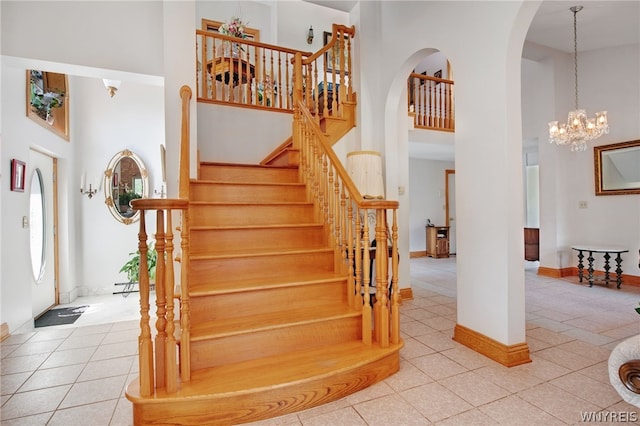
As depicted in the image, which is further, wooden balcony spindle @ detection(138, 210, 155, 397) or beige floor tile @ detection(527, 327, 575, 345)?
beige floor tile @ detection(527, 327, 575, 345)

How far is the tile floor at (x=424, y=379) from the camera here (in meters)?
1.65

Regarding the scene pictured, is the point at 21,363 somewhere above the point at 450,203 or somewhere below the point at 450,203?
below

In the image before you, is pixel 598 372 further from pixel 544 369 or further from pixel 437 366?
pixel 437 366

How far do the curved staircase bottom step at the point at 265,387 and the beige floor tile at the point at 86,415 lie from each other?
0.81 feet

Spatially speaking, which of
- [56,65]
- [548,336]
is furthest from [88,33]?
[548,336]

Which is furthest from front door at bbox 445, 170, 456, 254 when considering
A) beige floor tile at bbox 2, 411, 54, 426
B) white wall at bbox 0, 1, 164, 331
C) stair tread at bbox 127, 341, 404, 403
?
beige floor tile at bbox 2, 411, 54, 426

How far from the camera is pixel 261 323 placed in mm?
1991

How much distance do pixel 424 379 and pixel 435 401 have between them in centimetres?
23

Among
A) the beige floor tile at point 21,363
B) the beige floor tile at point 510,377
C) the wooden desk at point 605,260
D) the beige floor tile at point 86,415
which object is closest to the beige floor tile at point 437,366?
the beige floor tile at point 510,377

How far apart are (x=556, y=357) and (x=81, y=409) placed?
3.03 metres

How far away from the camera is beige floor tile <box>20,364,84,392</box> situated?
2.00 m

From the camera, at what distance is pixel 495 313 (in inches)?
88.4

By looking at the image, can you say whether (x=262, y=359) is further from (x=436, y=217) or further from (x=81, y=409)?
(x=436, y=217)

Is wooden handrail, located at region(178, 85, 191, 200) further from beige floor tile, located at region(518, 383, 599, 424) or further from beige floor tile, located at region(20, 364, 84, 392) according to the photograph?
beige floor tile, located at region(518, 383, 599, 424)
